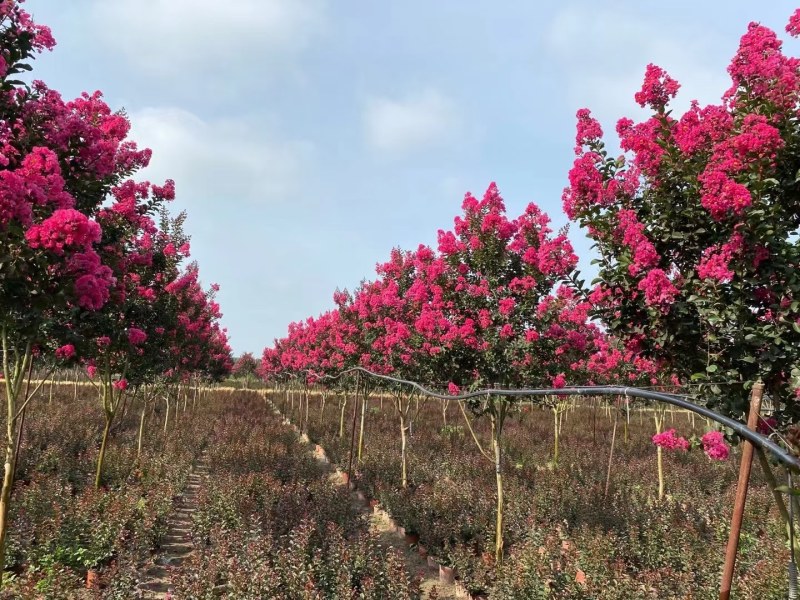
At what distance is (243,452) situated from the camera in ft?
38.4

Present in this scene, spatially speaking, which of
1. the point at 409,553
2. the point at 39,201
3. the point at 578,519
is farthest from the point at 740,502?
the point at 409,553

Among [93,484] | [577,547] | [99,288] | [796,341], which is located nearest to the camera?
[796,341]

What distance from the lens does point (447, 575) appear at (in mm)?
6617

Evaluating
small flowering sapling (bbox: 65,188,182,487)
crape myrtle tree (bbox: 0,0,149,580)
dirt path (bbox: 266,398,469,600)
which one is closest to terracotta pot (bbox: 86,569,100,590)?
crape myrtle tree (bbox: 0,0,149,580)

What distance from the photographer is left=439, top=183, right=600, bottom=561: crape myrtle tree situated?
6922 mm

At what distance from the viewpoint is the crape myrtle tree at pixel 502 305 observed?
692 centimetres

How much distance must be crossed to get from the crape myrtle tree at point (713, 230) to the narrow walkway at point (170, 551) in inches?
207

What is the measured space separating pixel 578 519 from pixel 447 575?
2.65 meters

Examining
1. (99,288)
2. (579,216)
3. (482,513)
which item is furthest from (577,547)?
(99,288)

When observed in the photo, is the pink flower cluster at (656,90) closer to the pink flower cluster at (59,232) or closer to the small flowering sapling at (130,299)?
the pink flower cluster at (59,232)

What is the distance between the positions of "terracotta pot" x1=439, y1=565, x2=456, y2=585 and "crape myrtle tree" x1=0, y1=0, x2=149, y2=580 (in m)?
4.98

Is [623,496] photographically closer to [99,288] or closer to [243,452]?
[243,452]

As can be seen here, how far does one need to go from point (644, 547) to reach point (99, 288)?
727 centimetres

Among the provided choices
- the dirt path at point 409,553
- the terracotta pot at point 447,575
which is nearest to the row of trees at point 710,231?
the dirt path at point 409,553
